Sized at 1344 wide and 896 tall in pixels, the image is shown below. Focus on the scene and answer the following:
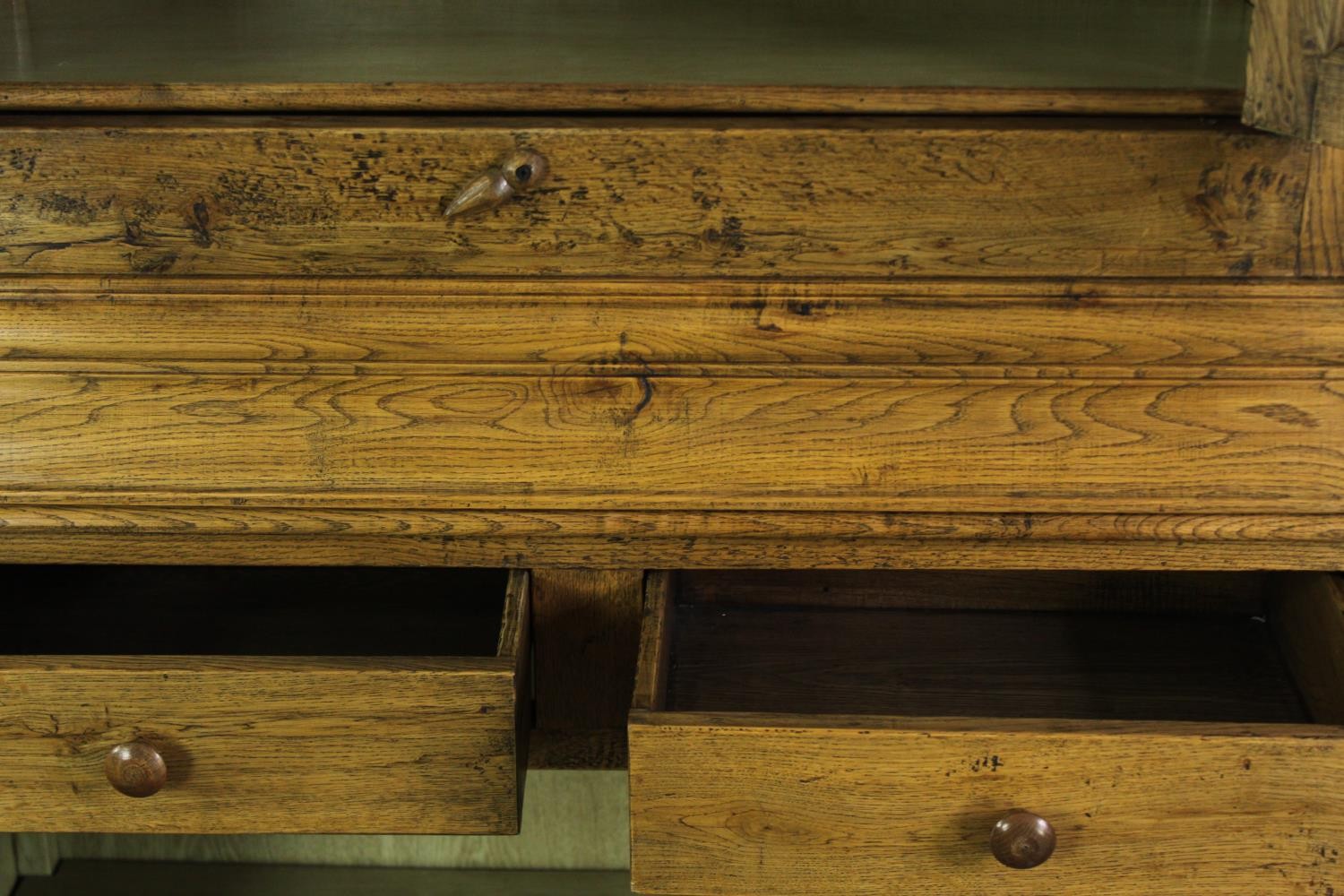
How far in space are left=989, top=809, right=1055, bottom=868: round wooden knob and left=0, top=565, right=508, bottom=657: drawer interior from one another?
422mm

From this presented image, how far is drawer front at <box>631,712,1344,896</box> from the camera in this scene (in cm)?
81

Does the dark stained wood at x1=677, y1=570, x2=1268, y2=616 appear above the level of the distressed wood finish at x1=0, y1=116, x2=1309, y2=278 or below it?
below

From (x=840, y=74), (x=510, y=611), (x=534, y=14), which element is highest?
(x=534, y=14)

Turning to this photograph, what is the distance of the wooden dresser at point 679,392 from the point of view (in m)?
0.81

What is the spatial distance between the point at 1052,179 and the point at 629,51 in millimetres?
313

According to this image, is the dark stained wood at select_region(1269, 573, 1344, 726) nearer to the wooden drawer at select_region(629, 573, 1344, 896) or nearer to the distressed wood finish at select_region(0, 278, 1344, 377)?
the wooden drawer at select_region(629, 573, 1344, 896)

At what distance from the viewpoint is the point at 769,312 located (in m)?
0.86

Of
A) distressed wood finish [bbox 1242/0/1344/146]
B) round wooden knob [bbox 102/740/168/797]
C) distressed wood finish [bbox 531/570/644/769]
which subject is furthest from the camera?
distressed wood finish [bbox 531/570/644/769]

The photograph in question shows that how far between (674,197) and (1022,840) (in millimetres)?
433

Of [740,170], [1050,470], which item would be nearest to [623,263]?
[740,170]

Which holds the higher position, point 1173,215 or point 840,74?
point 840,74

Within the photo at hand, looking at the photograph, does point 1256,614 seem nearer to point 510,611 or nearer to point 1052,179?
point 1052,179

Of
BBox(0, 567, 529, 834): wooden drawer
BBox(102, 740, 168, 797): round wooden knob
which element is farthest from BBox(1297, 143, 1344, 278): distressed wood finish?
BBox(102, 740, 168, 797): round wooden knob

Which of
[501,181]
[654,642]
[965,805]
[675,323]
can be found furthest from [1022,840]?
[501,181]
